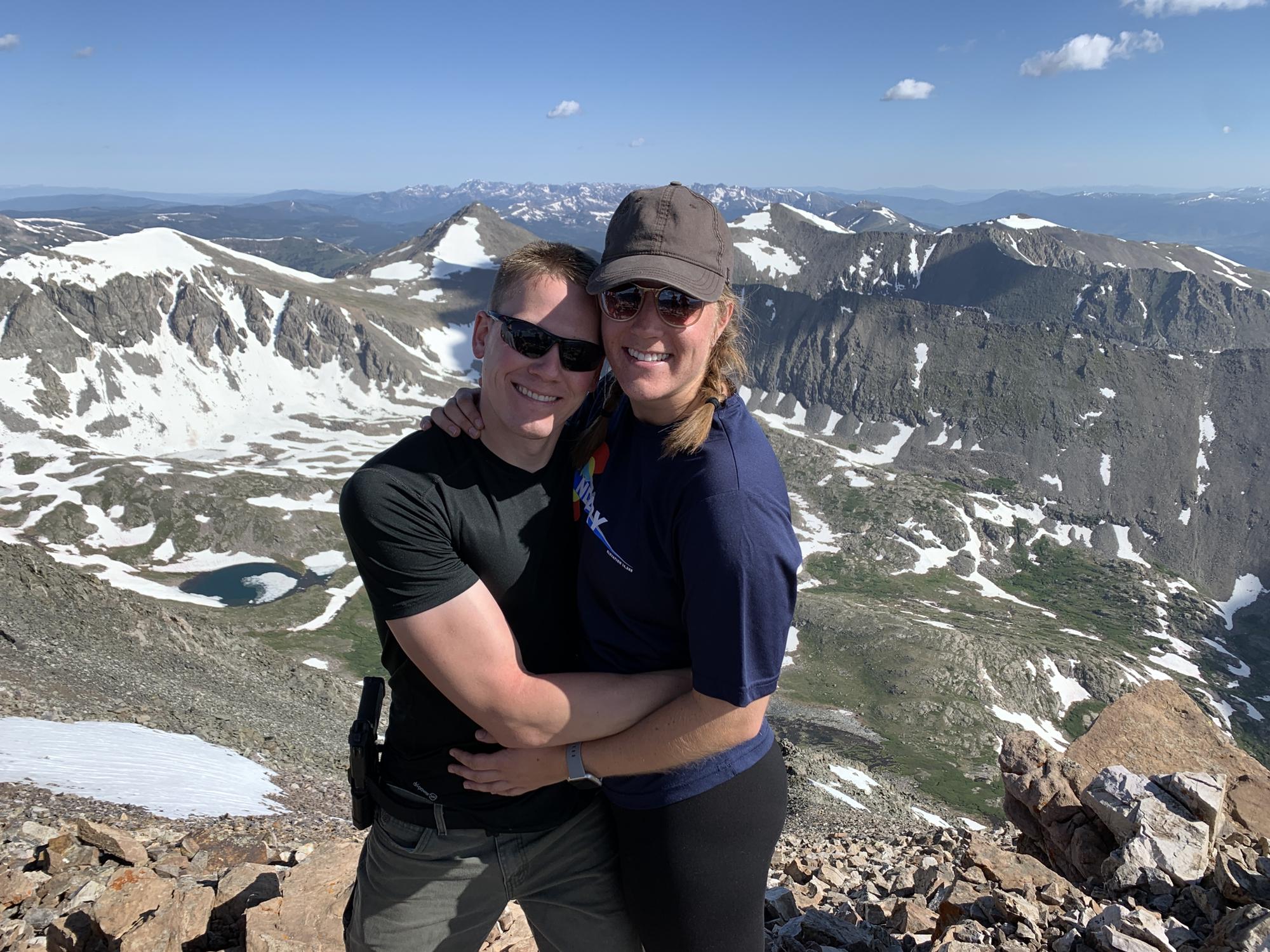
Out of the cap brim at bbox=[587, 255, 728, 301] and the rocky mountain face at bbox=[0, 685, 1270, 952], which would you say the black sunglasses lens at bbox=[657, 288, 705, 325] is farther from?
the rocky mountain face at bbox=[0, 685, 1270, 952]

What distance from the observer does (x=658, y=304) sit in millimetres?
4918

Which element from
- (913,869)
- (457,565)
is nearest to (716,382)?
(457,565)

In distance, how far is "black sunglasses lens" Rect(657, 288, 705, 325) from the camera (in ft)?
16.1

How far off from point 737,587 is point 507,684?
5.04 ft

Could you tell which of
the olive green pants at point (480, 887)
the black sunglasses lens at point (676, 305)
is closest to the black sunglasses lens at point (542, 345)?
the black sunglasses lens at point (676, 305)

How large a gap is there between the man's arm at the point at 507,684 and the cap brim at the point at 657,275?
2.04 m

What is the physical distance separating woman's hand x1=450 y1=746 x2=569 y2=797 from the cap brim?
3018mm

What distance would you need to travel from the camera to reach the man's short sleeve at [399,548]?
4.50m

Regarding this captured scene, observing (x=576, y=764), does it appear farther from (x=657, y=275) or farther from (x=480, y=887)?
(x=657, y=275)

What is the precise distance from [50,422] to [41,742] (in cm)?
20236

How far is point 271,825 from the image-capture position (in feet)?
66.5

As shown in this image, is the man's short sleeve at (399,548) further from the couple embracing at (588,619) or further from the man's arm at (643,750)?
the man's arm at (643,750)

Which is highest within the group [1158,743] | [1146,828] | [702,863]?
[702,863]

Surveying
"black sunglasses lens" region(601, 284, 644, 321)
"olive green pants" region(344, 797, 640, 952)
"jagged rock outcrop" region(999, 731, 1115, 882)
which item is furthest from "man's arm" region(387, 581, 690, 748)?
"jagged rock outcrop" region(999, 731, 1115, 882)
